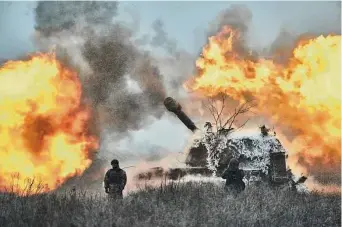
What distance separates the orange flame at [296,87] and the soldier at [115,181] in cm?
238

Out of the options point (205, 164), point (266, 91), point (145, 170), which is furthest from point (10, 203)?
point (266, 91)

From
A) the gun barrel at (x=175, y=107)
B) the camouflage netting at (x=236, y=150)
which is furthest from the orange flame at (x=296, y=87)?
the camouflage netting at (x=236, y=150)

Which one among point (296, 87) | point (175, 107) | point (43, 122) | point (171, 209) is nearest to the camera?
point (171, 209)

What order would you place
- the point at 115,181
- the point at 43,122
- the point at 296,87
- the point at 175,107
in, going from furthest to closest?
the point at 296,87 → the point at 43,122 → the point at 175,107 → the point at 115,181

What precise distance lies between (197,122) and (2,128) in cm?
378

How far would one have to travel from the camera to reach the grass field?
21.9 feet

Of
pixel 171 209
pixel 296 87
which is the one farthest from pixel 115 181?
pixel 296 87

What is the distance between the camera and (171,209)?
713cm

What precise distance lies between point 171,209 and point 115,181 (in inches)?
54.3

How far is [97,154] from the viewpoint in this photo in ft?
30.0

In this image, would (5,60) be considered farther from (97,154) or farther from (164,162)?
(164,162)

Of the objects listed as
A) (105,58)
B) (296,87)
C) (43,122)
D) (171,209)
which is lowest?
(171,209)

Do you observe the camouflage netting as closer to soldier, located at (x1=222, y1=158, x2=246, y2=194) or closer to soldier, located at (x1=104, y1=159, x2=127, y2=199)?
soldier, located at (x1=222, y1=158, x2=246, y2=194)

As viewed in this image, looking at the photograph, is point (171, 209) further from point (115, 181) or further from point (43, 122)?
point (43, 122)
